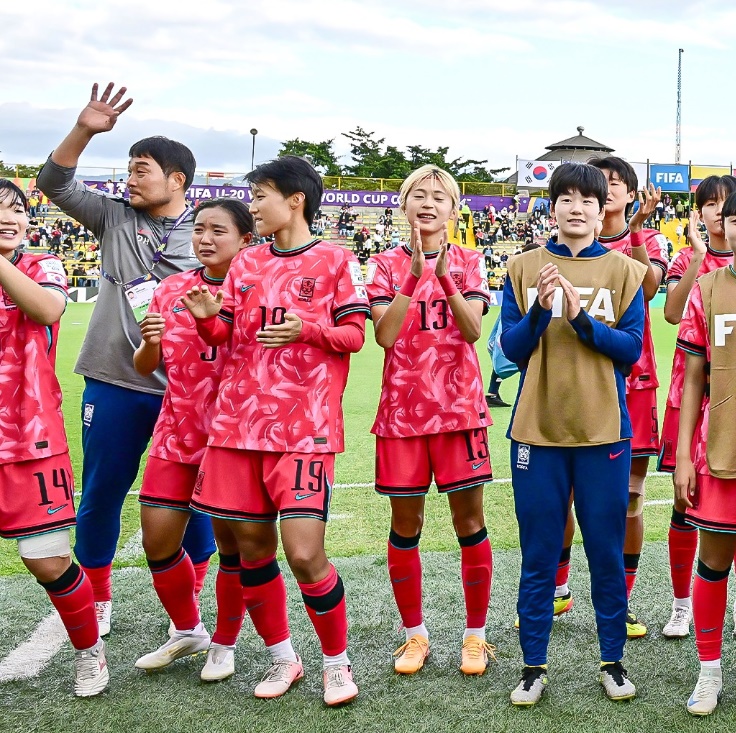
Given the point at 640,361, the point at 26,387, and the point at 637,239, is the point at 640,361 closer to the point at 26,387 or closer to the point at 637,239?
the point at 637,239

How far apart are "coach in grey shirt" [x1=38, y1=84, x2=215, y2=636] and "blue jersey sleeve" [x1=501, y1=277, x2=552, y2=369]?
144 cm

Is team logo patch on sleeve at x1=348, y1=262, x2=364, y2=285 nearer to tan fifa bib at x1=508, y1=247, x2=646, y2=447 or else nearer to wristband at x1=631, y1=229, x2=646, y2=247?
tan fifa bib at x1=508, y1=247, x2=646, y2=447

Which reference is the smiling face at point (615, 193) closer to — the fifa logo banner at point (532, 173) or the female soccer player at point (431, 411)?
the female soccer player at point (431, 411)

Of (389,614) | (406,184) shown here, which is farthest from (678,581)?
(406,184)

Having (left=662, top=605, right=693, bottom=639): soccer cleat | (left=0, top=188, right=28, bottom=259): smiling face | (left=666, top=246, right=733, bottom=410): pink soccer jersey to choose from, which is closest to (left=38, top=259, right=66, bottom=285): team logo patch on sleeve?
(left=0, top=188, right=28, bottom=259): smiling face

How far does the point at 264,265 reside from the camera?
136 inches

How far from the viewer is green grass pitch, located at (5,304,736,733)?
10.5 ft

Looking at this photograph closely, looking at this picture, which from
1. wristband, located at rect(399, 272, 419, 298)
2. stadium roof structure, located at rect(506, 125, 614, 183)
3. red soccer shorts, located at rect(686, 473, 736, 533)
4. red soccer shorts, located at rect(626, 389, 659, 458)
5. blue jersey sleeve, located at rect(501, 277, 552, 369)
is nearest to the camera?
red soccer shorts, located at rect(686, 473, 736, 533)

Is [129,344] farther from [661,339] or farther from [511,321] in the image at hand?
[661,339]

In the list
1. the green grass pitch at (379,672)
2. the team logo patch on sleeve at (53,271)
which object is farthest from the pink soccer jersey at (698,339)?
the team logo patch on sleeve at (53,271)

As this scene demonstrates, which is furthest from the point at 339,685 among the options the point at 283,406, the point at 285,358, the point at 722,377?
the point at 722,377

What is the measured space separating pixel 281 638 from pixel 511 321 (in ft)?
5.11

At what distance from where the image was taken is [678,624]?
4.08 m

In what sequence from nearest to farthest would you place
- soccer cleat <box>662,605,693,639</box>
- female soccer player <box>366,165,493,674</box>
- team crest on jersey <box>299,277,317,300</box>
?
team crest on jersey <box>299,277,317,300</box> → female soccer player <box>366,165,493,674</box> → soccer cleat <box>662,605,693,639</box>
